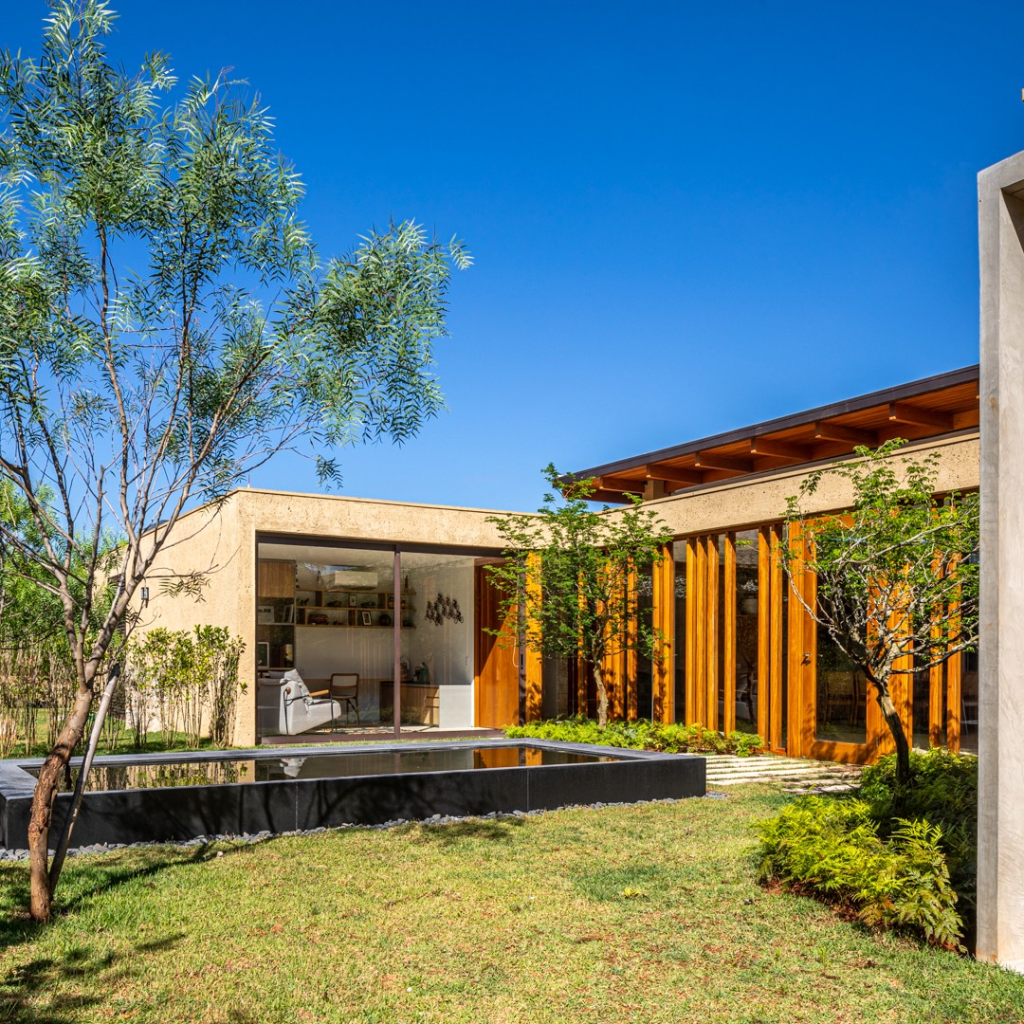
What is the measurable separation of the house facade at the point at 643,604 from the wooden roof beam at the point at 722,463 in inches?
2.6

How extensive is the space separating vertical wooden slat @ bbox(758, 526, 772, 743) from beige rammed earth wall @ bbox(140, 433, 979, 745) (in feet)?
1.40

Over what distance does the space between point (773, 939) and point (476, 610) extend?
12931 millimetres

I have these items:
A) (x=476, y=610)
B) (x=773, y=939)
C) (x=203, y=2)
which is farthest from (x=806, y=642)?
(x=203, y=2)

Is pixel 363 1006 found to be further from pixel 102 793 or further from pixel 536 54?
pixel 536 54

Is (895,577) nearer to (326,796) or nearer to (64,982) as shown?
(326,796)

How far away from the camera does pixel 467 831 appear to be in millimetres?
7699

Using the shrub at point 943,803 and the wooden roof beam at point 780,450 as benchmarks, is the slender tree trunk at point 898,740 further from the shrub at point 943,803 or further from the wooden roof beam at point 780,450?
the wooden roof beam at point 780,450

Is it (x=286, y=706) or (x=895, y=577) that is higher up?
(x=895, y=577)

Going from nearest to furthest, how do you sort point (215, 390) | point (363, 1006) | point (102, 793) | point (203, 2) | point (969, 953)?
point (363, 1006) < point (969, 953) < point (215, 390) < point (102, 793) < point (203, 2)

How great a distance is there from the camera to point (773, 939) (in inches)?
195

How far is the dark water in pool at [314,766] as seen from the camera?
25.9 ft

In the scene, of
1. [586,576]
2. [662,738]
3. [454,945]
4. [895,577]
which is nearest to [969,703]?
[895,577]

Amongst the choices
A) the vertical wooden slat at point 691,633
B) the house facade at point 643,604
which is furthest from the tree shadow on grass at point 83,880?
the vertical wooden slat at point 691,633

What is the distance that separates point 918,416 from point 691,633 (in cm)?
449
